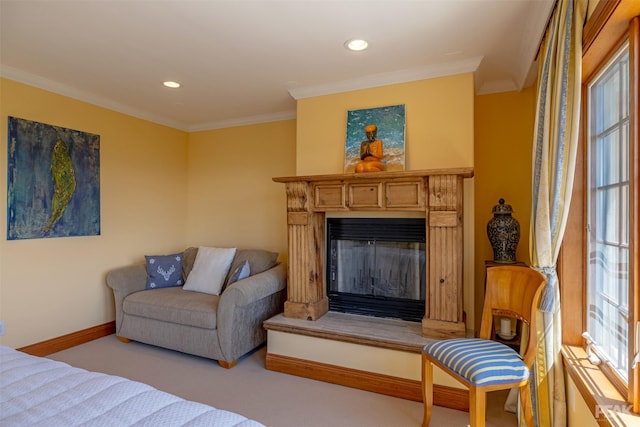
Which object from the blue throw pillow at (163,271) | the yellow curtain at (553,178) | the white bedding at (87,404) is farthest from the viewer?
the blue throw pillow at (163,271)

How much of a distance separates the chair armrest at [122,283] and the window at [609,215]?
370cm

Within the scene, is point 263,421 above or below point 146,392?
below

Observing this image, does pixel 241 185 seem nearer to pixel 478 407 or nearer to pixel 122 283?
pixel 122 283

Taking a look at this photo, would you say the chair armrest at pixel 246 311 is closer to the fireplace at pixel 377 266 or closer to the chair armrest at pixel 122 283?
the fireplace at pixel 377 266

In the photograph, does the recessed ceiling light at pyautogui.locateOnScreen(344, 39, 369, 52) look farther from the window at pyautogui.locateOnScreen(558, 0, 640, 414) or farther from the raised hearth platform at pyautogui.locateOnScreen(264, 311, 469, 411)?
the raised hearth platform at pyautogui.locateOnScreen(264, 311, 469, 411)

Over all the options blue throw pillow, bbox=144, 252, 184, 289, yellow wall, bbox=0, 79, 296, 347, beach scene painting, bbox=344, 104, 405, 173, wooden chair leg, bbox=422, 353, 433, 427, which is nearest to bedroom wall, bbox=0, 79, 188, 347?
yellow wall, bbox=0, 79, 296, 347

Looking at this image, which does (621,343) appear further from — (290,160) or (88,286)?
(88,286)

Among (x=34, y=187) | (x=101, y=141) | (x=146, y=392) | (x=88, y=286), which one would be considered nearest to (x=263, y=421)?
(x=146, y=392)

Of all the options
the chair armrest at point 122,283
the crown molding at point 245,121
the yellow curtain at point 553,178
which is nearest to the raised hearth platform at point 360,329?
the yellow curtain at point 553,178

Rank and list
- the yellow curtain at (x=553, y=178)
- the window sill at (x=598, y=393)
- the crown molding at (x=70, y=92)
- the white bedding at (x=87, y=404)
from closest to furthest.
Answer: the white bedding at (x=87, y=404) → the window sill at (x=598, y=393) → the yellow curtain at (x=553, y=178) → the crown molding at (x=70, y=92)

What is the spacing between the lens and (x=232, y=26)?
2129 mm

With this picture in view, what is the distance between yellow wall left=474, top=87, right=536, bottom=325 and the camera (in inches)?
116

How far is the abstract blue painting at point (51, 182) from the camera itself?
2.83 m

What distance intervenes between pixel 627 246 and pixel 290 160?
3093 mm
